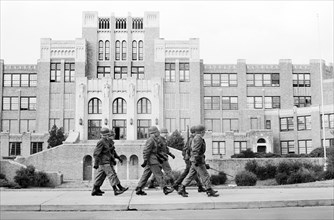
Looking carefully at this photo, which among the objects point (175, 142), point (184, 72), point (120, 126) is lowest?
point (175, 142)

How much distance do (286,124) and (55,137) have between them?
28294 mm

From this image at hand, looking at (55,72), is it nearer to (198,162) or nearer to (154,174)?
(154,174)

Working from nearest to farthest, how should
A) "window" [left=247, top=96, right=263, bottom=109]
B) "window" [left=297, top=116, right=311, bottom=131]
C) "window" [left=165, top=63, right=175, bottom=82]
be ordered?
"window" [left=297, top=116, right=311, bottom=131]
"window" [left=165, top=63, right=175, bottom=82]
"window" [left=247, top=96, right=263, bottom=109]

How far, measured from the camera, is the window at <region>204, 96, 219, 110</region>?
225 feet

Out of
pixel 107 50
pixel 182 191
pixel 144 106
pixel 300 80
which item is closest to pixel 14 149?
pixel 144 106

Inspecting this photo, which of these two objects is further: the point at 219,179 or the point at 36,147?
the point at 36,147

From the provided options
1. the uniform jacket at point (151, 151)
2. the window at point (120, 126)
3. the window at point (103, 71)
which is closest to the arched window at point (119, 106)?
the window at point (120, 126)

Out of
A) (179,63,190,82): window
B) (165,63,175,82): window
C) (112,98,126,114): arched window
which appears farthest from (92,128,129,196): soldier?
(179,63,190,82): window

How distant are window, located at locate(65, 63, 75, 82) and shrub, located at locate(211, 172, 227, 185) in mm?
34855

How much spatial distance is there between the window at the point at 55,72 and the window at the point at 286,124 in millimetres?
29395

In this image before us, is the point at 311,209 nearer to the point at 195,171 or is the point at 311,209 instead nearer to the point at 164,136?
the point at 195,171

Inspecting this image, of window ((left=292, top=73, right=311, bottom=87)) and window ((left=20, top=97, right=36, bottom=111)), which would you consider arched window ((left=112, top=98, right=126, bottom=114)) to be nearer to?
window ((left=20, top=97, right=36, bottom=111))

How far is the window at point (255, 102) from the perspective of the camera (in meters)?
68.8

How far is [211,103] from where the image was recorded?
68.7 metres
